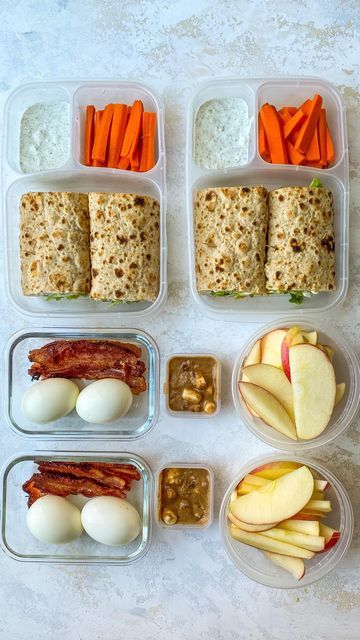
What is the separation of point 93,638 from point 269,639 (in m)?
0.58

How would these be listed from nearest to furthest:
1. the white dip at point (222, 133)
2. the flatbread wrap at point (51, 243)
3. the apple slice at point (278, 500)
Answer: the apple slice at point (278, 500)
the flatbread wrap at point (51, 243)
the white dip at point (222, 133)

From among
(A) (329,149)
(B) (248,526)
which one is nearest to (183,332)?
(B) (248,526)

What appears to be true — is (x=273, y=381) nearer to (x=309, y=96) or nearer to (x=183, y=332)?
(x=183, y=332)

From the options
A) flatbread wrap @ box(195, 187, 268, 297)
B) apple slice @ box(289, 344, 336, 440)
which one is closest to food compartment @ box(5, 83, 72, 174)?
flatbread wrap @ box(195, 187, 268, 297)

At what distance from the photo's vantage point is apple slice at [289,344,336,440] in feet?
6.63

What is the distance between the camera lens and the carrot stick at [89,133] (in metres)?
2.18

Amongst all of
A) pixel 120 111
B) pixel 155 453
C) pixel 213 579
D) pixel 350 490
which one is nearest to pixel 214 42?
pixel 120 111

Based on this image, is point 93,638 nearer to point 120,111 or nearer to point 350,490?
point 350,490

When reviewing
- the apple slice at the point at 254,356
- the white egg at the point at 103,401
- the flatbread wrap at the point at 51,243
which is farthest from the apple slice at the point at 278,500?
the flatbread wrap at the point at 51,243

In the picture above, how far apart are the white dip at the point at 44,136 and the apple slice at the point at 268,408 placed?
0.96 metres

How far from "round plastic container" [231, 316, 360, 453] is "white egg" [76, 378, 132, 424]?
1.17 feet

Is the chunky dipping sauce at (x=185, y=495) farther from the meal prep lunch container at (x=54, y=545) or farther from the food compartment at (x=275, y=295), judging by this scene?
the food compartment at (x=275, y=295)

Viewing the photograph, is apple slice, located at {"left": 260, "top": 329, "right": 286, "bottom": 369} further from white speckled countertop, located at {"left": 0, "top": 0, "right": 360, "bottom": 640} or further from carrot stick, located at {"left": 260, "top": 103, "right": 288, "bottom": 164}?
carrot stick, located at {"left": 260, "top": 103, "right": 288, "bottom": 164}

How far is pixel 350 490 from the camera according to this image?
87.7 inches
